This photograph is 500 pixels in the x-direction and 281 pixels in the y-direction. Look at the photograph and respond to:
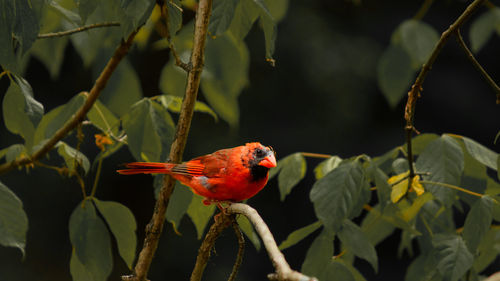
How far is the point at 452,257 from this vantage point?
1.59 m

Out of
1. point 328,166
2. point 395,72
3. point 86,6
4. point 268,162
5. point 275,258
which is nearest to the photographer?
point 275,258

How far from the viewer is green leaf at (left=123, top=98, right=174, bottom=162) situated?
1622 millimetres

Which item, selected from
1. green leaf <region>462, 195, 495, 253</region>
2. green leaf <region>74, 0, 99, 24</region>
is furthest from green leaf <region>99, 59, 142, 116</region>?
green leaf <region>462, 195, 495, 253</region>

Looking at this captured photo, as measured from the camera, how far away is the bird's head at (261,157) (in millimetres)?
1586

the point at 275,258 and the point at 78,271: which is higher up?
the point at 275,258

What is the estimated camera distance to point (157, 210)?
1.44m

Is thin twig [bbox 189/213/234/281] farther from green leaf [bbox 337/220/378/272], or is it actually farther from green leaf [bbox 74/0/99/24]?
green leaf [bbox 74/0/99/24]

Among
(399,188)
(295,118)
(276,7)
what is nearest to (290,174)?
(399,188)

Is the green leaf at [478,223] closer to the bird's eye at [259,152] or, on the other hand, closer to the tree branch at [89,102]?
the bird's eye at [259,152]

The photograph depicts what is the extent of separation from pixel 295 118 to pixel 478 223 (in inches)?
131

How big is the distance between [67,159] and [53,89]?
317cm

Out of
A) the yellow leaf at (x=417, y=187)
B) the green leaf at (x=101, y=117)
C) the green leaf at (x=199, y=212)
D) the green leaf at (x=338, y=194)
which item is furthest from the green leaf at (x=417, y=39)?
the green leaf at (x=101, y=117)

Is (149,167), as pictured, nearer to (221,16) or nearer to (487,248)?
(221,16)

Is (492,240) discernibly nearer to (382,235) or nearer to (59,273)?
(382,235)
